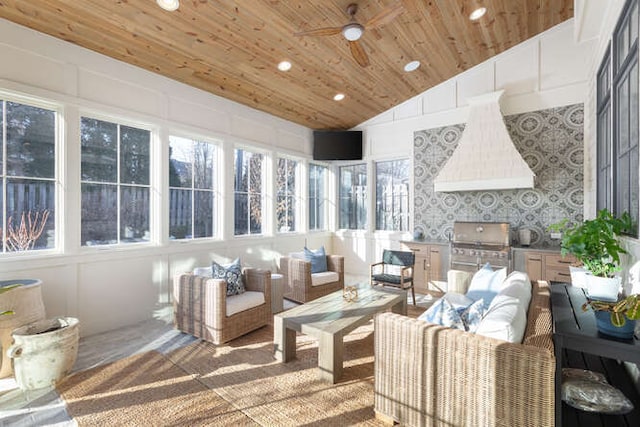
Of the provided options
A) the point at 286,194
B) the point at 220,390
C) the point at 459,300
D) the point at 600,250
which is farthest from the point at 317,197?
the point at 600,250

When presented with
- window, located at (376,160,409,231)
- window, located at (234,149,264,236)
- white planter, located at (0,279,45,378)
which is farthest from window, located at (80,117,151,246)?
window, located at (376,160,409,231)

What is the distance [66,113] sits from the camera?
319cm

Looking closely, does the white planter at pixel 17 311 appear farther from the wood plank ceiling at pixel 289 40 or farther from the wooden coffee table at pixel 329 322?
the wood plank ceiling at pixel 289 40

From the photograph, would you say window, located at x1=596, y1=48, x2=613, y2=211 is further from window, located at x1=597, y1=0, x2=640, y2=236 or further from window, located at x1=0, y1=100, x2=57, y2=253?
window, located at x1=0, y1=100, x2=57, y2=253

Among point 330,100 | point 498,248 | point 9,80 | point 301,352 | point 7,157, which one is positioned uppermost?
point 330,100

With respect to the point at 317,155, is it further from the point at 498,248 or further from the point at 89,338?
the point at 89,338

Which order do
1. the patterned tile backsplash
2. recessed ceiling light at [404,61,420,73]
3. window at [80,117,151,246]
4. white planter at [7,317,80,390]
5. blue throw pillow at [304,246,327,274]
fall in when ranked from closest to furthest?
white planter at [7,317,80,390] → window at [80,117,151,246] → the patterned tile backsplash → recessed ceiling light at [404,61,420,73] → blue throw pillow at [304,246,327,274]

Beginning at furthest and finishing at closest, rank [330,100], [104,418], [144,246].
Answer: [330,100]
[144,246]
[104,418]

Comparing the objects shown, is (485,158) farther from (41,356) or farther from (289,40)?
(41,356)

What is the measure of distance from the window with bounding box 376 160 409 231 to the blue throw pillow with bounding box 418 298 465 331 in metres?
4.14

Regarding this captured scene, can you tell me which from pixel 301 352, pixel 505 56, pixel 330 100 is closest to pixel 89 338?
pixel 301 352

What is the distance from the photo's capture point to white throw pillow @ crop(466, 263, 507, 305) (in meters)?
2.81

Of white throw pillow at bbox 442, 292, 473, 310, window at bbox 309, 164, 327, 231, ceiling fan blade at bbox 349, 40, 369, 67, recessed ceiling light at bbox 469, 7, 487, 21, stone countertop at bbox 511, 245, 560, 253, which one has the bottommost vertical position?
white throw pillow at bbox 442, 292, 473, 310

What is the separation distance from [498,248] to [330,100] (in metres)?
3.44
